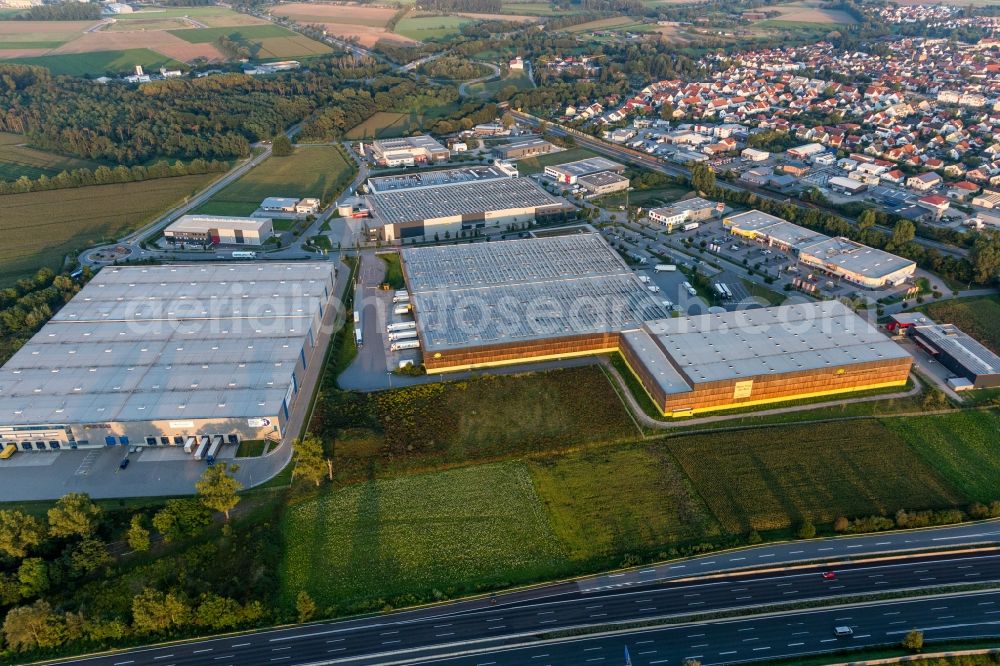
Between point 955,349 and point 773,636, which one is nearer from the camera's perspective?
point 773,636

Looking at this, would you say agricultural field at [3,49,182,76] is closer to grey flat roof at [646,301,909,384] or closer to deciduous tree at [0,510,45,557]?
deciduous tree at [0,510,45,557]

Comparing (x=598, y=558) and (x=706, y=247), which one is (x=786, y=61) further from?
(x=598, y=558)

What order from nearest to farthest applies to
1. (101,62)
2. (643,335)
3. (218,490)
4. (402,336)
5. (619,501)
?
1. (218,490)
2. (619,501)
3. (643,335)
4. (402,336)
5. (101,62)

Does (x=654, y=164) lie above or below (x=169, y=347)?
above

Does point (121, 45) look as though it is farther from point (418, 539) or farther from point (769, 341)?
point (769, 341)

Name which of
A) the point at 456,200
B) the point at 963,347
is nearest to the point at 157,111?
the point at 456,200

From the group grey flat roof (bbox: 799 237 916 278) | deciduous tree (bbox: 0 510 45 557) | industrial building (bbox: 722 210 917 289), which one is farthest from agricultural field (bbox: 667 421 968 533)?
deciduous tree (bbox: 0 510 45 557)
